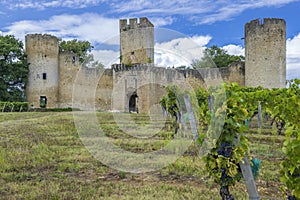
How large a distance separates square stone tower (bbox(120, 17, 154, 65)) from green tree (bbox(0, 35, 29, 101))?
7284mm

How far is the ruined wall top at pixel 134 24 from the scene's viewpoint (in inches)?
948

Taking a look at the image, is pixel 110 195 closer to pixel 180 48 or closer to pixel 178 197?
pixel 178 197

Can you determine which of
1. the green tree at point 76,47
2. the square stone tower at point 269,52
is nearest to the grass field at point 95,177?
the square stone tower at point 269,52

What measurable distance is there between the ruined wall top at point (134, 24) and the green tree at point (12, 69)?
25.4 feet

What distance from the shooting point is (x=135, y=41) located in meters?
24.2

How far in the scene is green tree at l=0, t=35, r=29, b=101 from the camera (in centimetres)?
2227

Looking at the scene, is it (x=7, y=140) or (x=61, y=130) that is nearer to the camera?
(x=7, y=140)

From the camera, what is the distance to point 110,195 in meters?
3.86

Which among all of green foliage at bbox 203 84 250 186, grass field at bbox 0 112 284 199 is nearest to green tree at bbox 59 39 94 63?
grass field at bbox 0 112 284 199

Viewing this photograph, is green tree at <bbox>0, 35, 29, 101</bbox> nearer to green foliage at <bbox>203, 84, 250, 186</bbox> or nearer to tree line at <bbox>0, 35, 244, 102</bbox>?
tree line at <bbox>0, 35, 244, 102</bbox>

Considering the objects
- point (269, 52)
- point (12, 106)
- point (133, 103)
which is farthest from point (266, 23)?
point (12, 106)

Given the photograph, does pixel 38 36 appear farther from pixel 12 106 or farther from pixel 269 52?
pixel 269 52

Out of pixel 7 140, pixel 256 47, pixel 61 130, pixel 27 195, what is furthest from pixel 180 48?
pixel 256 47

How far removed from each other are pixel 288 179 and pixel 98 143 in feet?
17.6
